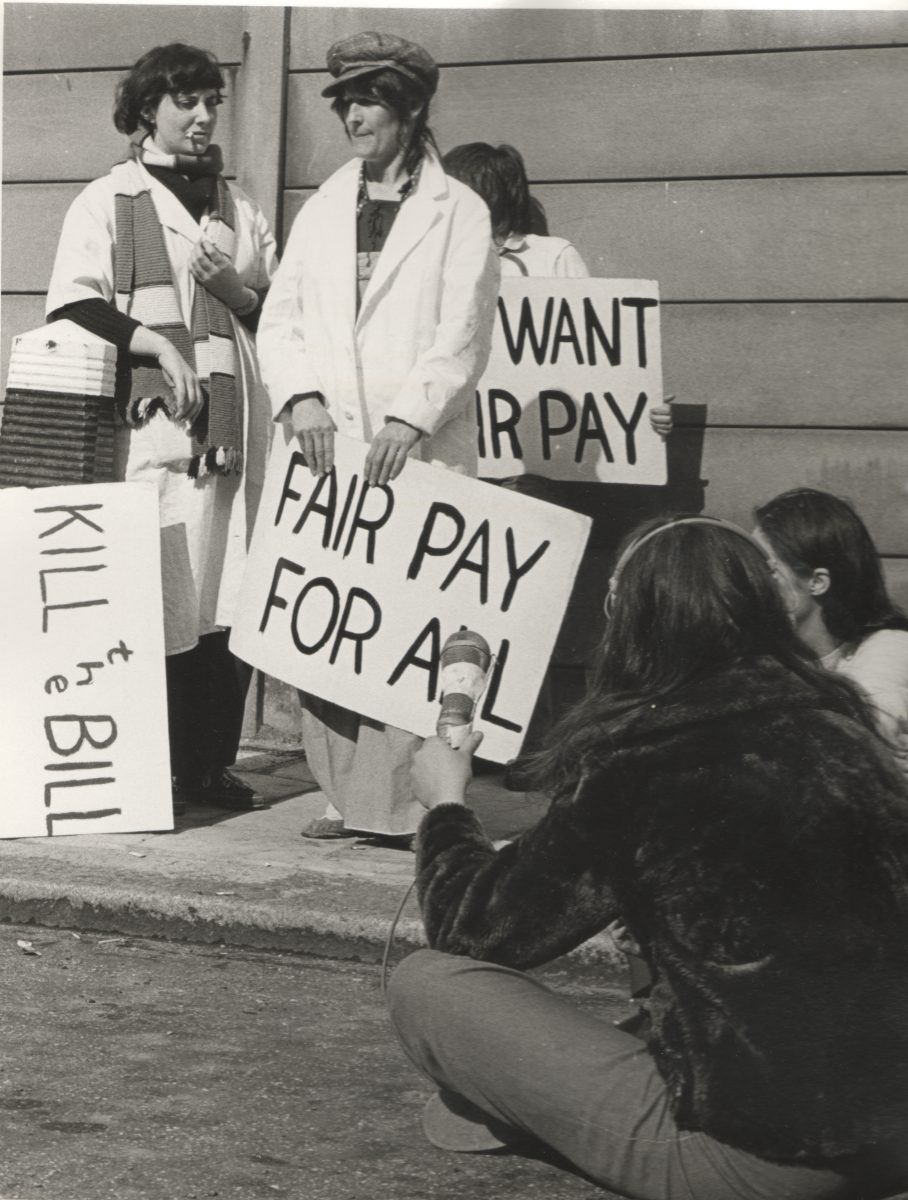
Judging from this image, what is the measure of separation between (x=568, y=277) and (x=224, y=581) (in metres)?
1.39

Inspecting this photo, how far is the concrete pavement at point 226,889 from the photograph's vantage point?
164 inches

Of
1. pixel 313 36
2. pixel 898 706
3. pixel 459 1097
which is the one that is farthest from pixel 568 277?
pixel 459 1097

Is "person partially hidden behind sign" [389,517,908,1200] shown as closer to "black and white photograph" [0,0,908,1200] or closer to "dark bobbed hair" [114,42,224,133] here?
"black and white photograph" [0,0,908,1200]

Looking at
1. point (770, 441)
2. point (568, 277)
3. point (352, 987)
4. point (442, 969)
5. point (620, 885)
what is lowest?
point (352, 987)

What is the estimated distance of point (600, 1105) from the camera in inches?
100

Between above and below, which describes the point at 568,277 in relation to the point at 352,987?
above

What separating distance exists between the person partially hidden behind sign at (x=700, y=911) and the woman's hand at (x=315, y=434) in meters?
2.10

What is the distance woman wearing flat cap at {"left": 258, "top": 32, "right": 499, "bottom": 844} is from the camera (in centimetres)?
477

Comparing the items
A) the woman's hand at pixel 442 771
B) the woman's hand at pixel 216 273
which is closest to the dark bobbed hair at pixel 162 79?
the woman's hand at pixel 216 273

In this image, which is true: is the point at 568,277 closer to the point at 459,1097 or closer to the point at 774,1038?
the point at 459,1097

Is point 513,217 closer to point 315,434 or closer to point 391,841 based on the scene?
point 315,434

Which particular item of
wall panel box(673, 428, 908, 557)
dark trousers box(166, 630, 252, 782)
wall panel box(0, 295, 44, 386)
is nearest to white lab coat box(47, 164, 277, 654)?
dark trousers box(166, 630, 252, 782)

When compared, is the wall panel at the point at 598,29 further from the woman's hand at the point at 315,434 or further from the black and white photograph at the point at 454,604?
the woman's hand at the point at 315,434

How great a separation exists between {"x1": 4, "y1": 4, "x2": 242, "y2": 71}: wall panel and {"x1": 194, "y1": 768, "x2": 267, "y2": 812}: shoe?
233 cm
